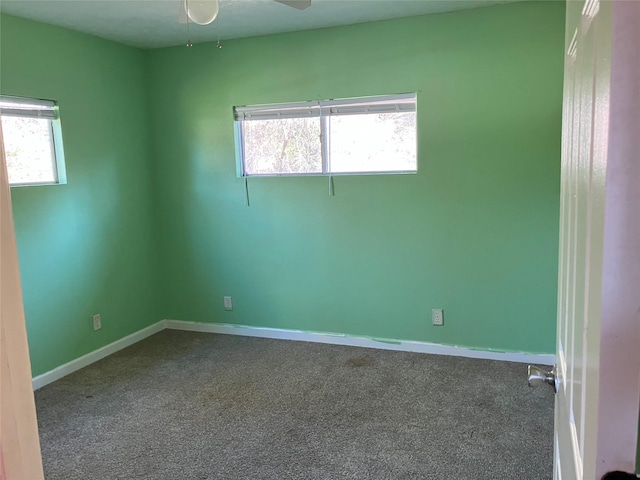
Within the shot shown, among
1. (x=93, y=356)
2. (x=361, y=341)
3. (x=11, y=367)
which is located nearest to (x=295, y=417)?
(x=361, y=341)

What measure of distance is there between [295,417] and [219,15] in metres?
2.59

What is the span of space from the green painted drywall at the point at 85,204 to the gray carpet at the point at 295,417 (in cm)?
40

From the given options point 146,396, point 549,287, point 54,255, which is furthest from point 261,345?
point 549,287

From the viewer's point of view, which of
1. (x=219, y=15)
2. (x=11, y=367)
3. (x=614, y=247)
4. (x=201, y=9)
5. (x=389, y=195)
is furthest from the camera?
(x=389, y=195)

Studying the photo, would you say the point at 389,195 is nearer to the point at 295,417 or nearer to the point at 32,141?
the point at 295,417

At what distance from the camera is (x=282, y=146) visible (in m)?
3.91

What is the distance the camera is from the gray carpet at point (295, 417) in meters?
2.33

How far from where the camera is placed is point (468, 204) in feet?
11.2

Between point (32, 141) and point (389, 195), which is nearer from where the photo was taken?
point (32, 141)

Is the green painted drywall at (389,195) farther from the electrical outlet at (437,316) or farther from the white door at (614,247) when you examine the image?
the white door at (614,247)

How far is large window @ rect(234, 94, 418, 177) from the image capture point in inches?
140

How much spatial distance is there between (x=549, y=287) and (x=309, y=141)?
80.4 inches

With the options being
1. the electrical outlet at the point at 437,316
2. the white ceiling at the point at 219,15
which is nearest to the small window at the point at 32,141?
the white ceiling at the point at 219,15

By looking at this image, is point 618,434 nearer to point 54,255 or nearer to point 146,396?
point 146,396
